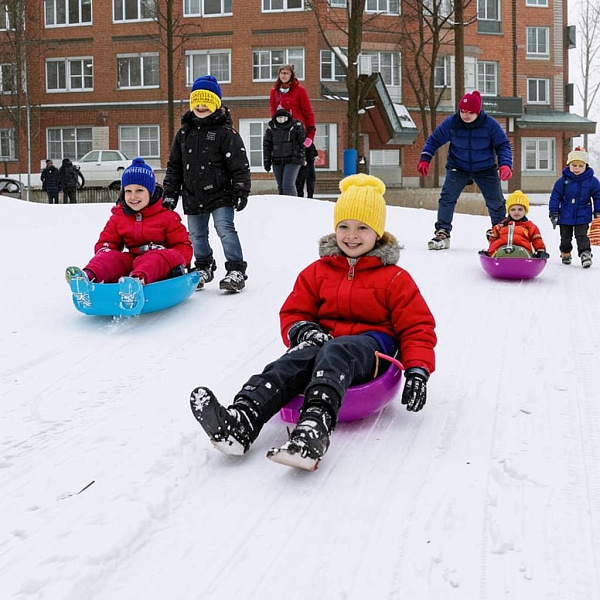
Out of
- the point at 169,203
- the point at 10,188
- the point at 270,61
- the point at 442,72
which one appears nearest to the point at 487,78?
the point at 442,72

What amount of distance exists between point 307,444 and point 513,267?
4.03 metres

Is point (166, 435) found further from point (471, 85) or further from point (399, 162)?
point (471, 85)

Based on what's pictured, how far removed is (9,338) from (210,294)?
159 centimetres

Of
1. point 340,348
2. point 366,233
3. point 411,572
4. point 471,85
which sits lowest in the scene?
point 411,572

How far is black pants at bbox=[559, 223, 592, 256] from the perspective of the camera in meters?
7.03

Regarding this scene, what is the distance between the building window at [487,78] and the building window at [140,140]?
42.5 feet

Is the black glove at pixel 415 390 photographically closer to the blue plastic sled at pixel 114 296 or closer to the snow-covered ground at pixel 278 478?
the snow-covered ground at pixel 278 478

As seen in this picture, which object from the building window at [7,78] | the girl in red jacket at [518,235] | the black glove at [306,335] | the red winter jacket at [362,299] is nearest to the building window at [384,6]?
the building window at [7,78]

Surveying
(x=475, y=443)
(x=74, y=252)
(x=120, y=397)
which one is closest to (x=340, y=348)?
(x=475, y=443)

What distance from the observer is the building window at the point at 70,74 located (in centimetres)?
2823

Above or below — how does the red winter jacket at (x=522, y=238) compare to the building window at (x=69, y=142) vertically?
below

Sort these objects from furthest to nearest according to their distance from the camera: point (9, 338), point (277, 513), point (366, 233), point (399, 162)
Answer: point (399, 162)
point (9, 338)
point (366, 233)
point (277, 513)

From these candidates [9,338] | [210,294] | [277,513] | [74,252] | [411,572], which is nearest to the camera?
[411,572]

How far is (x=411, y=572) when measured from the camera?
192cm
